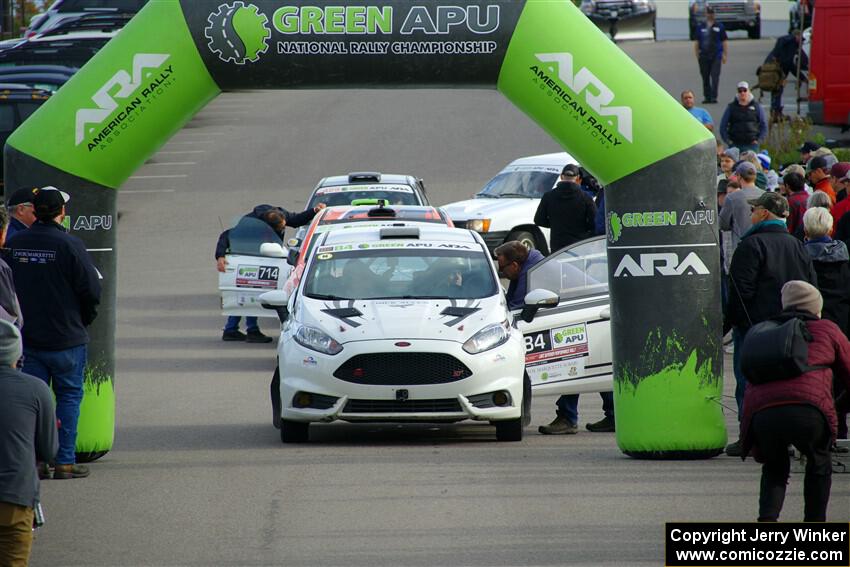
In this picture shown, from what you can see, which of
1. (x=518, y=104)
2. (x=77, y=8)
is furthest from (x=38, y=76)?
(x=518, y=104)

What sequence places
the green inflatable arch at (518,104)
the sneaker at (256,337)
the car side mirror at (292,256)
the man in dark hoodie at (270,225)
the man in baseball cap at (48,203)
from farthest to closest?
the sneaker at (256,337) < the man in dark hoodie at (270,225) < the car side mirror at (292,256) < the green inflatable arch at (518,104) < the man in baseball cap at (48,203)

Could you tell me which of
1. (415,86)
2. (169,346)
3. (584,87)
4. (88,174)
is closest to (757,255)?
(584,87)

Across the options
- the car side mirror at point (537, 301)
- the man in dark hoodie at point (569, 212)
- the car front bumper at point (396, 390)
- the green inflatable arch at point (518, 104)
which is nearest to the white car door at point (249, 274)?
the man in dark hoodie at point (569, 212)

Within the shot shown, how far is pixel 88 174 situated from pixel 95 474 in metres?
2.15

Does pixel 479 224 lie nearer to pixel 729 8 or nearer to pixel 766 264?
pixel 766 264

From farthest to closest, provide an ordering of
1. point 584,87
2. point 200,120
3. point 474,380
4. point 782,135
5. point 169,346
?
point 200,120 → point 782,135 → point 169,346 → point 474,380 → point 584,87

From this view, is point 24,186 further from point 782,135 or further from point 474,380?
point 782,135

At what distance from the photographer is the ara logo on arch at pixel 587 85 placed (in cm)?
1042

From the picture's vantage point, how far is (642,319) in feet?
35.7

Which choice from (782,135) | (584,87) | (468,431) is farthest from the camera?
(782,135)

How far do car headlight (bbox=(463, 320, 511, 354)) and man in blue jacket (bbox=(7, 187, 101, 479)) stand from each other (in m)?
2.93

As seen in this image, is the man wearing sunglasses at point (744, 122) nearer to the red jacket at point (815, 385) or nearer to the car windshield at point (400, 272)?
the car windshield at point (400, 272)

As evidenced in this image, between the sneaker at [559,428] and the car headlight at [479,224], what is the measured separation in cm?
980

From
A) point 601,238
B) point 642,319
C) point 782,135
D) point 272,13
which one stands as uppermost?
point 782,135
